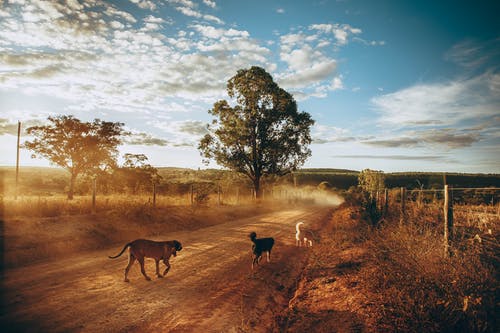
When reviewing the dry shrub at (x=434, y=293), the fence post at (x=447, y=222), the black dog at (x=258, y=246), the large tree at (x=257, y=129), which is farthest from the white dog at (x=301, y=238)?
the large tree at (x=257, y=129)

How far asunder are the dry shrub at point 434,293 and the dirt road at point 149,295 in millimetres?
2105

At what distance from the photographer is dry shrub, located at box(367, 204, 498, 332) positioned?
3887mm

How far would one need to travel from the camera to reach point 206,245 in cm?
1077

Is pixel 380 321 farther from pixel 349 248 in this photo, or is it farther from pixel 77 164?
pixel 77 164

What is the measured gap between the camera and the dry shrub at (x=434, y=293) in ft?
12.8

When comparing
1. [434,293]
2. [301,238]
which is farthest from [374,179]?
[434,293]

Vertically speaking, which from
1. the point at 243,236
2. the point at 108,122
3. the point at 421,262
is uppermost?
the point at 108,122

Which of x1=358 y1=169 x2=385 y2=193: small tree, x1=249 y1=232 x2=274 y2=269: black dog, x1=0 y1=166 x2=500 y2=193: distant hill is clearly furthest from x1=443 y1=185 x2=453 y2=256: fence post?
x1=358 y1=169 x2=385 y2=193: small tree

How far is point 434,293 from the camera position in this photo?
4398 millimetres

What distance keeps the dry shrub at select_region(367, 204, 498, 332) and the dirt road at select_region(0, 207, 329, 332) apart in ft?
6.91

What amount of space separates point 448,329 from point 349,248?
5.73 metres

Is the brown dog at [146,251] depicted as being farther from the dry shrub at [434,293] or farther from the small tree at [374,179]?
the small tree at [374,179]

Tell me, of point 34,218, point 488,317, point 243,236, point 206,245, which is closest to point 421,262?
point 488,317

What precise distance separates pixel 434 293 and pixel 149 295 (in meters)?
5.39
